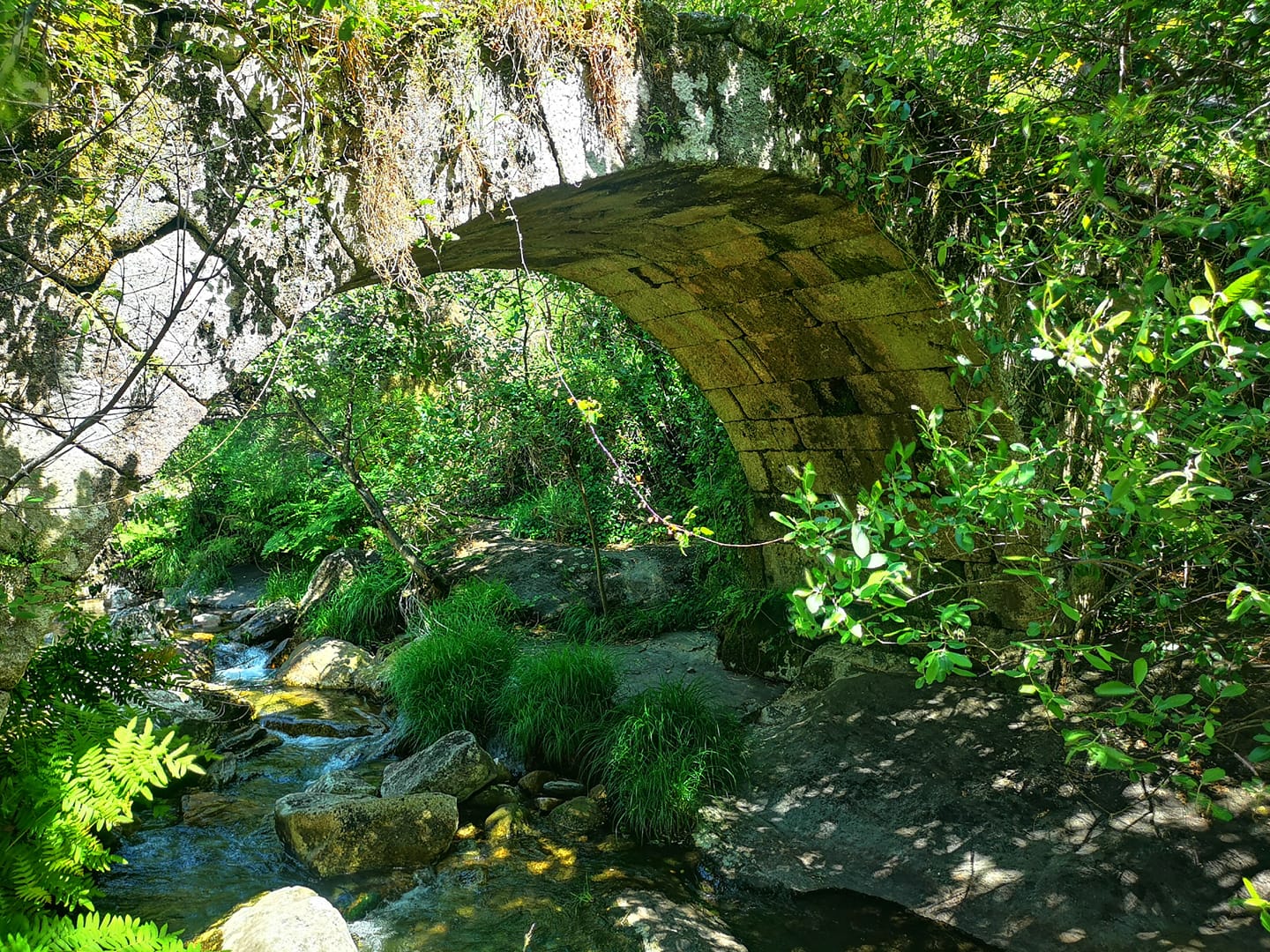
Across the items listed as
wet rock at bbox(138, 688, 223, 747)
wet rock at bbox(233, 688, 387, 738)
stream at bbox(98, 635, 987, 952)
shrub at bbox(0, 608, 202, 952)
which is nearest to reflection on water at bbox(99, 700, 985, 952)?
stream at bbox(98, 635, 987, 952)

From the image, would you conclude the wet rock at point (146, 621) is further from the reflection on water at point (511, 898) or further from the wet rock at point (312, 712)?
the reflection on water at point (511, 898)

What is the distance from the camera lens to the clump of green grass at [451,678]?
16.5 ft

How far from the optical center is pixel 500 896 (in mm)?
3479

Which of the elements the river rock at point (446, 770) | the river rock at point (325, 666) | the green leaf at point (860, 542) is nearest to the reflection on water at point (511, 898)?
the river rock at point (446, 770)

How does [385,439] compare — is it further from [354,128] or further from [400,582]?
[354,128]

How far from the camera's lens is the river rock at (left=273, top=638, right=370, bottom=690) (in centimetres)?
645

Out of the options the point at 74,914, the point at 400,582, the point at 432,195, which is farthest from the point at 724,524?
the point at 74,914

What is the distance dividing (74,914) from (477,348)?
4473 millimetres

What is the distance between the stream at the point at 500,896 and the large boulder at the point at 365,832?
0.24ft

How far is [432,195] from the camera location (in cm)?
281

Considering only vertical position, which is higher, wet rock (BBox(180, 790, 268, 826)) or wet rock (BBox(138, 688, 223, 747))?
wet rock (BBox(138, 688, 223, 747))

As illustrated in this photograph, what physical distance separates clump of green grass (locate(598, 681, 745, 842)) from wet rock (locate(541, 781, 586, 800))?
149 mm

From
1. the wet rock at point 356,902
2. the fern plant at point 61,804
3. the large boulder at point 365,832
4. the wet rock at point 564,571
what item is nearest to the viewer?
the fern plant at point 61,804

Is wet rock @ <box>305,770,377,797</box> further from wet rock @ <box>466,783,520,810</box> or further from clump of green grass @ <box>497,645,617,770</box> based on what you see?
clump of green grass @ <box>497,645,617,770</box>
